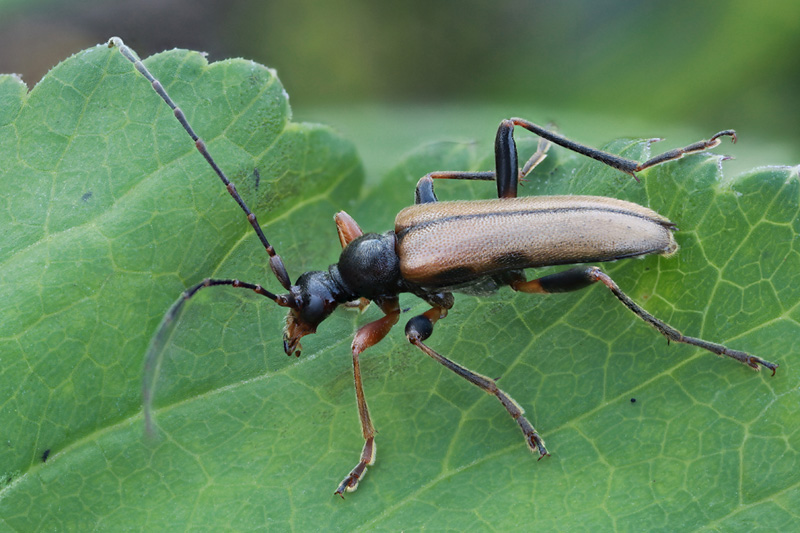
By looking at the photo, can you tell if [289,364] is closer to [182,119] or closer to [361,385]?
[361,385]

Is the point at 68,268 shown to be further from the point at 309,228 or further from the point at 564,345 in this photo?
the point at 564,345

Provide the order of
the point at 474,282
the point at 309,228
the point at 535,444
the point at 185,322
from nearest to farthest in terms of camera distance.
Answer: the point at 535,444, the point at 185,322, the point at 474,282, the point at 309,228

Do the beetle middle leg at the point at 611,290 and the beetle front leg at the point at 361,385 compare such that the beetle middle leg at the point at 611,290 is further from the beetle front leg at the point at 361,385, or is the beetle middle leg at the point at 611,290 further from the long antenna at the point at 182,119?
the long antenna at the point at 182,119

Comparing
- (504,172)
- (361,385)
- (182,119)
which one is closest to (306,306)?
(361,385)

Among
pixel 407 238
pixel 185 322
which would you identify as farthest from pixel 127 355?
pixel 407 238

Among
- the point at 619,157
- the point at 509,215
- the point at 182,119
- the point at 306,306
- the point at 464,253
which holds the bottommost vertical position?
the point at 306,306

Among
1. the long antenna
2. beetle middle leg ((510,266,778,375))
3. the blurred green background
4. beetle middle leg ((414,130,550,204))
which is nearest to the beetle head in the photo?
the long antenna
